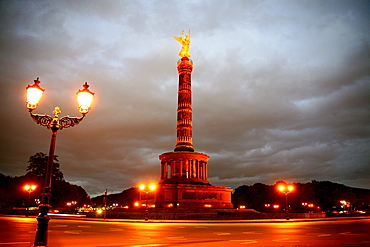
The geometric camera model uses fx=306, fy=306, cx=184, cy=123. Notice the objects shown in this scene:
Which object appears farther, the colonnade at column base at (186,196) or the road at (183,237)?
the colonnade at column base at (186,196)

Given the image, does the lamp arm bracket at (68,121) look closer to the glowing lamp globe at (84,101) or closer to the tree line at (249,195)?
the glowing lamp globe at (84,101)

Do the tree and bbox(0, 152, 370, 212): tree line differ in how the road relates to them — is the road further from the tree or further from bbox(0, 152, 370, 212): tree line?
the tree

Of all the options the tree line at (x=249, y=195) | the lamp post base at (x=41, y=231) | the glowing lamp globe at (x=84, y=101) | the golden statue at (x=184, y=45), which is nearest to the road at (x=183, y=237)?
the lamp post base at (x=41, y=231)

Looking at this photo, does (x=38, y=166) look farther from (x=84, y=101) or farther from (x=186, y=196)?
(x=84, y=101)

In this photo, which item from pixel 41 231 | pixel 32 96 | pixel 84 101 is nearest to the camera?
pixel 41 231

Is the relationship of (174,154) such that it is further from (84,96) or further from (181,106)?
(84,96)

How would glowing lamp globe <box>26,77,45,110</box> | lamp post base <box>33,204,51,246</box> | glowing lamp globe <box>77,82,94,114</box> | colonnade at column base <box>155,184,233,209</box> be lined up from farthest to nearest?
colonnade at column base <box>155,184,233,209</box>, glowing lamp globe <box>77,82,94,114</box>, glowing lamp globe <box>26,77,45,110</box>, lamp post base <box>33,204,51,246</box>

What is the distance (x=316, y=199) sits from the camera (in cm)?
9969

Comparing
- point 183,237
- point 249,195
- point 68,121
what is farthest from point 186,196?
point 249,195

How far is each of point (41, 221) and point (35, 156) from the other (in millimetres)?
69536

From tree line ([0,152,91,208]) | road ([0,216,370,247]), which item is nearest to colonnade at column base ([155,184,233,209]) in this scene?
road ([0,216,370,247])

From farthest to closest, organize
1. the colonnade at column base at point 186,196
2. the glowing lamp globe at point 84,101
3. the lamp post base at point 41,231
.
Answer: the colonnade at column base at point 186,196, the glowing lamp globe at point 84,101, the lamp post base at point 41,231

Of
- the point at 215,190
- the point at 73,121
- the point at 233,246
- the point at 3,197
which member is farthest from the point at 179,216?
the point at 3,197

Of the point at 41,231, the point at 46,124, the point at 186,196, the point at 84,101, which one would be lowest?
the point at 41,231
